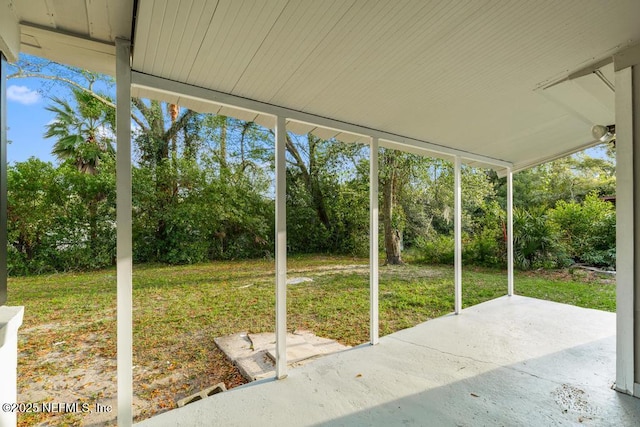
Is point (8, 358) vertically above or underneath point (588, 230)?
underneath

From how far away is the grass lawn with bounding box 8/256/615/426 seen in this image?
9.88 ft

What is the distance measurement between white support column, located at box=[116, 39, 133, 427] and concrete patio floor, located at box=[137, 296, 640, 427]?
1.08 feet

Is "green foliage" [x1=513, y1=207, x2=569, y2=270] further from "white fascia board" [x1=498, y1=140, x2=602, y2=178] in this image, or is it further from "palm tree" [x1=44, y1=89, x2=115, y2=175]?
"palm tree" [x1=44, y1=89, x2=115, y2=175]

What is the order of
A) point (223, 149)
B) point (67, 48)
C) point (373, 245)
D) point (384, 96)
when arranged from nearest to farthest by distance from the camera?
point (67, 48)
point (384, 96)
point (373, 245)
point (223, 149)

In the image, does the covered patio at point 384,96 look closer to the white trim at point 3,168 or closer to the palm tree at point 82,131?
the white trim at point 3,168

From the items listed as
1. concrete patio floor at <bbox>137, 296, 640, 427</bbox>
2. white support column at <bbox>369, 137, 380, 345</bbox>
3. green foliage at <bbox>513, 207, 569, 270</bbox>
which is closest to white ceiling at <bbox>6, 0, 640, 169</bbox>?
white support column at <bbox>369, 137, 380, 345</bbox>

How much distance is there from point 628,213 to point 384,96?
1.88 meters

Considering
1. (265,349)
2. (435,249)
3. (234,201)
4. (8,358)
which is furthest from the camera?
(435,249)

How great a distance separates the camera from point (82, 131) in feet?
19.3

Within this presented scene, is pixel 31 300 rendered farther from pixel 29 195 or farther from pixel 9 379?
pixel 9 379

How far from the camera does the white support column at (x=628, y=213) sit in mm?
2082

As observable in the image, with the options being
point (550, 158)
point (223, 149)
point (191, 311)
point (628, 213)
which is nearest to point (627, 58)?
point (628, 213)

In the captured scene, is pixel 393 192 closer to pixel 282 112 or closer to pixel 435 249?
pixel 435 249

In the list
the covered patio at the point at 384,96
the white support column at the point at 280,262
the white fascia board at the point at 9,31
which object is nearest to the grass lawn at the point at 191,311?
the white support column at the point at 280,262
